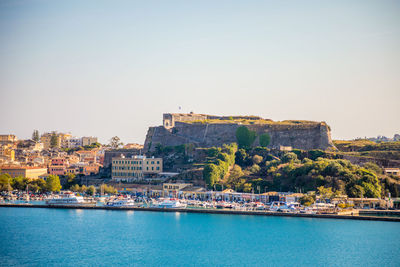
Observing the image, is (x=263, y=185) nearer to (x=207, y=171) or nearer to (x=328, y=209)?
(x=207, y=171)

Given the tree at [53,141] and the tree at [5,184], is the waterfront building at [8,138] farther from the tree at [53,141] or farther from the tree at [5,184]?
the tree at [5,184]

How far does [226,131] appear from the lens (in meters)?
72.8

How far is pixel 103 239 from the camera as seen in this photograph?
39.9m

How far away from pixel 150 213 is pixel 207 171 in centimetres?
1005

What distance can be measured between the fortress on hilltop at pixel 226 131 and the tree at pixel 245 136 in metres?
1.02

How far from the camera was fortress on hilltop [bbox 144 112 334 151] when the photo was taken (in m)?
66.8

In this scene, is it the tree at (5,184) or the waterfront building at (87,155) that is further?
the waterfront building at (87,155)

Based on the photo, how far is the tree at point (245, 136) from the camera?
6888cm

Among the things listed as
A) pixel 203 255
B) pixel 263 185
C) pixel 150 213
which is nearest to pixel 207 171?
pixel 263 185

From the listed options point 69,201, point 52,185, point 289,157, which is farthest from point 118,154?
point 289,157

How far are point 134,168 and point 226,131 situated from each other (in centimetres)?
1244

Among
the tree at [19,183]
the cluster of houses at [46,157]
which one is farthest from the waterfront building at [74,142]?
the tree at [19,183]

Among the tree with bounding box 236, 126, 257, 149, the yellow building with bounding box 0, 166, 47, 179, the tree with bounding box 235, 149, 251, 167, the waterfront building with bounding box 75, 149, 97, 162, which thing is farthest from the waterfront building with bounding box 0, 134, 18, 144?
the tree with bounding box 235, 149, 251, 167

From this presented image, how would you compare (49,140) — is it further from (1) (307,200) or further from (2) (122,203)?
(1) (307,200)
